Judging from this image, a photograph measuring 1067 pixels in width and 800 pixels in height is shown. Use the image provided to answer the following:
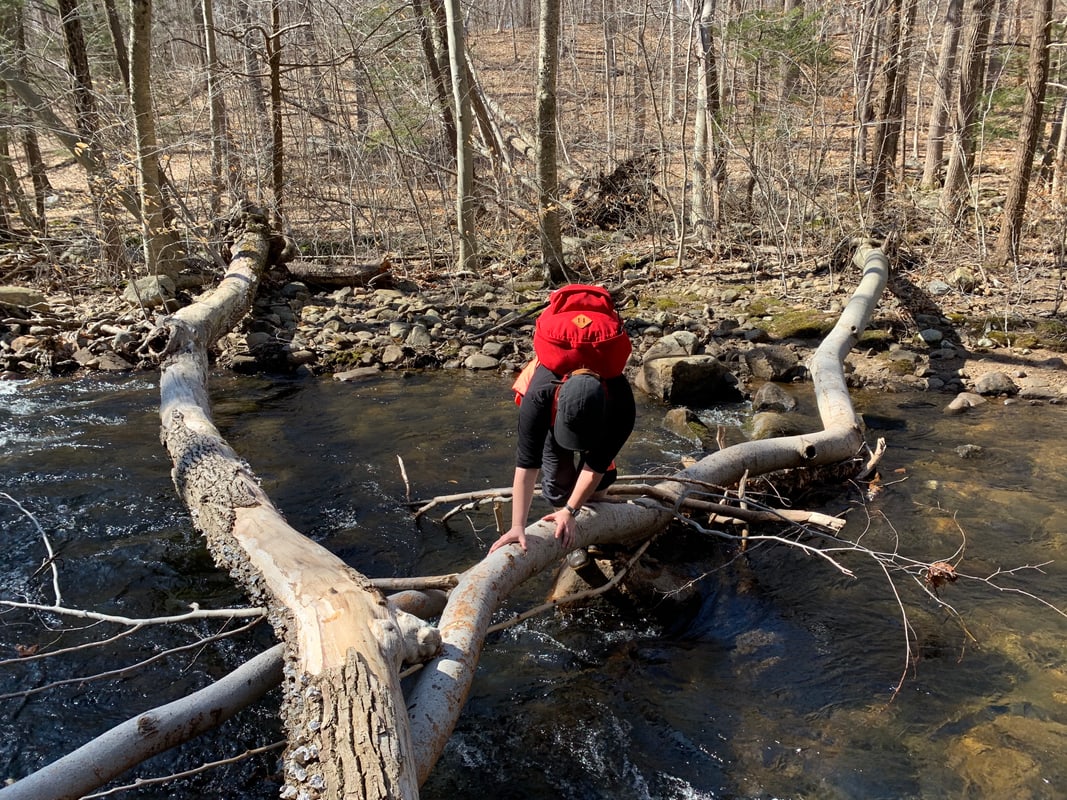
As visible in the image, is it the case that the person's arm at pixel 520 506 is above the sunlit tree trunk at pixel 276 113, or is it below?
below

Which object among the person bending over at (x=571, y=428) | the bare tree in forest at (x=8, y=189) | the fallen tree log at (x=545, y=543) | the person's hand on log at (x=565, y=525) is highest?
the bare tree in forest at (x=8, y=189)

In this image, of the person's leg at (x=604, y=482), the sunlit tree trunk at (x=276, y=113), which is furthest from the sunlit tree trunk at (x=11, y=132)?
the person's leg at (x=604, y=482)

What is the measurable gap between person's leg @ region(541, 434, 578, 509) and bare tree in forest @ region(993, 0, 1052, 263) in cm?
982

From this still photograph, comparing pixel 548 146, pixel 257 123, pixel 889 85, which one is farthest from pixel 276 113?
pixel 889 85

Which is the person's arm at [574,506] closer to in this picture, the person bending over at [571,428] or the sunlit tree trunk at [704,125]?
the person bending over at [571,428]

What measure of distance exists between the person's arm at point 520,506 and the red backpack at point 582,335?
0.55 m

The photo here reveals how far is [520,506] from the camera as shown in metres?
3.99

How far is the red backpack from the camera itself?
12.3ft

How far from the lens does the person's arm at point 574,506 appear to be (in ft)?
13.1

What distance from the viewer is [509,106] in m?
25.4

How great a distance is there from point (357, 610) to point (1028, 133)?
12235mm

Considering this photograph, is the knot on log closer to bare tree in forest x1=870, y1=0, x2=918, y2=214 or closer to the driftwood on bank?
the driftwood on bank

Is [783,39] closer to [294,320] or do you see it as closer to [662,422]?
[662,422]

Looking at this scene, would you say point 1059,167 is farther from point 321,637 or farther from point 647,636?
point 321,637
